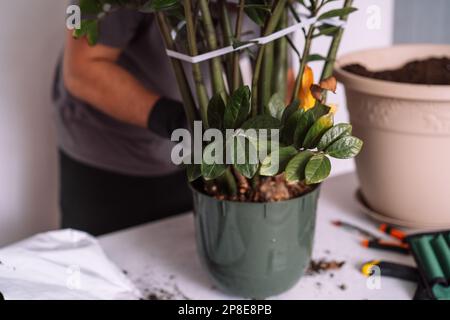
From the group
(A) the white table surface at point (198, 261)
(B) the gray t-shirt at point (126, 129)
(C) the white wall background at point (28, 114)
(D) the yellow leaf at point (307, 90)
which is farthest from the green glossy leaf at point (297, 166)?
(C) the white wall background at point (28, 114)

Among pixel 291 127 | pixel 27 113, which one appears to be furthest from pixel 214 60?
pixel 27 113

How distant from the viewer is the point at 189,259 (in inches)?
29.9

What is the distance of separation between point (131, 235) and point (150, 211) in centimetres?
35

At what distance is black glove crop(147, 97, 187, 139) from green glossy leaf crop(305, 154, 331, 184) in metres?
0.35

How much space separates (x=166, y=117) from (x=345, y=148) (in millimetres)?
400

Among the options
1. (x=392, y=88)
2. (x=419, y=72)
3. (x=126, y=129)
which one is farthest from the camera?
(x=126, y=129)

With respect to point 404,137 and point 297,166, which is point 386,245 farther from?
point 297,166

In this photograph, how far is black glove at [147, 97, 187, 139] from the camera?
31.9 inches

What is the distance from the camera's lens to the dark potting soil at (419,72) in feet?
2.56

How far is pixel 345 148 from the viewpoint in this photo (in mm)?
494

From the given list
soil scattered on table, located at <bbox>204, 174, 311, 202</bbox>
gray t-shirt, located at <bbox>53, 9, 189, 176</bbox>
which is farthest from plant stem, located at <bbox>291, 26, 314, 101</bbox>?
gray t-shirt, located at <bbox>53, 9, 189, 176</bbox>

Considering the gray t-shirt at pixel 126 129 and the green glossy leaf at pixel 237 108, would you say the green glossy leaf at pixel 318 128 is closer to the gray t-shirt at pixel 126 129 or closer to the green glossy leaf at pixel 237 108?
the green glossy leaf at pixel 237 108

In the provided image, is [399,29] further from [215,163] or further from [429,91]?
[215,163]
